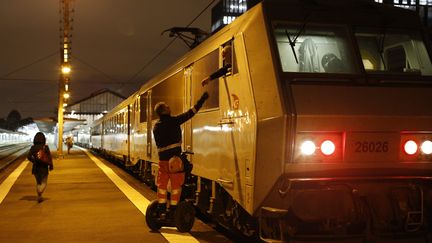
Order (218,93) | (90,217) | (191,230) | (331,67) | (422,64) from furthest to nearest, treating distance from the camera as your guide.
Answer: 1. (90,217)
2. (191,230)
3. (218,93)
4. (422,64)
5. (331,67)

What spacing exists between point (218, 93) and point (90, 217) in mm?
3756

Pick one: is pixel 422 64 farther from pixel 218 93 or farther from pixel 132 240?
pixel 132 240

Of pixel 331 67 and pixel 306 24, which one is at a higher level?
pixel 306 24

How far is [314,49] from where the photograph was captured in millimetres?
5934

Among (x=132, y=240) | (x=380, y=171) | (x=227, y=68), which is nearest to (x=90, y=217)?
(x=132, y=240)

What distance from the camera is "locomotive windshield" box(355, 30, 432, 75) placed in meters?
6.13

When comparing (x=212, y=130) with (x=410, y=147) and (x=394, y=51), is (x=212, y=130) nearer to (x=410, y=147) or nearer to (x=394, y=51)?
(x=394, y=51)

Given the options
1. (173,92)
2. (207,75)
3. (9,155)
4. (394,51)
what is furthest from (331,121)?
(9,155)

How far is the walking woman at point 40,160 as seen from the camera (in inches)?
452

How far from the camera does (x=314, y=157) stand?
17.4ft

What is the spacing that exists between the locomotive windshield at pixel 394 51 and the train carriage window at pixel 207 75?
2.08 meters

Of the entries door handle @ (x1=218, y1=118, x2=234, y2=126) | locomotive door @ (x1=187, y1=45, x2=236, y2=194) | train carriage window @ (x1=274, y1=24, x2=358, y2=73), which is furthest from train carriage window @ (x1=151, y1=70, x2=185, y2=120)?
train carriage window @ (x1=274, y1=24, x2=358, y2=73)

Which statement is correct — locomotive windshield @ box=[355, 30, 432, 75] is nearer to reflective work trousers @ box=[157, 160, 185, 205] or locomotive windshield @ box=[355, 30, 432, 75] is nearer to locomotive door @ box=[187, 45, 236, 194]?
locomotive door @ box=[187, 45, 236, 194]

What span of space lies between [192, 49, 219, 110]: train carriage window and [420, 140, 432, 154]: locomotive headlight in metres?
2.78
